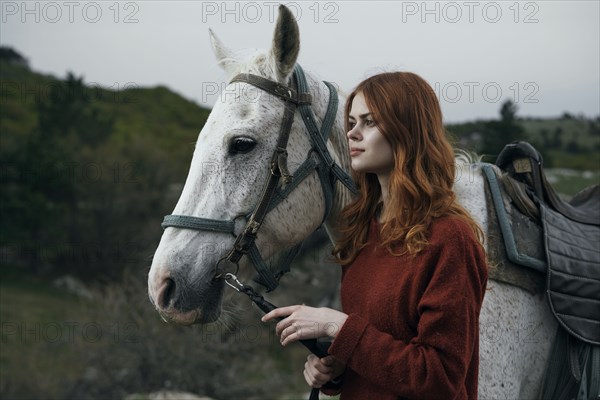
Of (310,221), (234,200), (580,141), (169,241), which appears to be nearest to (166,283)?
(169,241)

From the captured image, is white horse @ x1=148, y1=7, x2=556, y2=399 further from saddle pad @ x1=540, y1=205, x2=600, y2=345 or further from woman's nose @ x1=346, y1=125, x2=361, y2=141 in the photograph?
woman's nose @ x1=346, y1=125, x2=361, y2=141

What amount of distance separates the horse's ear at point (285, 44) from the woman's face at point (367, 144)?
19.6 inches

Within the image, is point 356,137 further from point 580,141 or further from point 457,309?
point 580,141

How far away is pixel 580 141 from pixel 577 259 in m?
25.4

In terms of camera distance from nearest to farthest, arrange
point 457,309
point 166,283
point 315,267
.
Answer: point 457,309
point 166,283
point 315,267

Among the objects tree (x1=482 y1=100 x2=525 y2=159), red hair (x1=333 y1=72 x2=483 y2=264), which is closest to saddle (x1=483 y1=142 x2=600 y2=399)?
red hair (x1=333 y1=72 x2=483 y2=264)

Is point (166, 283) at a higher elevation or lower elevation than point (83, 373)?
higher

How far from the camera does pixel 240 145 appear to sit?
222 cm

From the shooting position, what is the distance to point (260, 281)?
2426mm

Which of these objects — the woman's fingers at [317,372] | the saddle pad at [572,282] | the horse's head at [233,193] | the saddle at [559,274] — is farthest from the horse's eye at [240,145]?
the saddle pad at [572,282]

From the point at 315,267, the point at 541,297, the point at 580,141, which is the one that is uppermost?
the point at 541,297

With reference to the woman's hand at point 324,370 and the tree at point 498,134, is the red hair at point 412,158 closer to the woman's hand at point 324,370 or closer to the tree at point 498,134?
the woman's hand at point 324,370

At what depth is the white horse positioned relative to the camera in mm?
2096

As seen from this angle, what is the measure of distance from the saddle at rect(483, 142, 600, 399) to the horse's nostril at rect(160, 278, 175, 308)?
4.21ft
